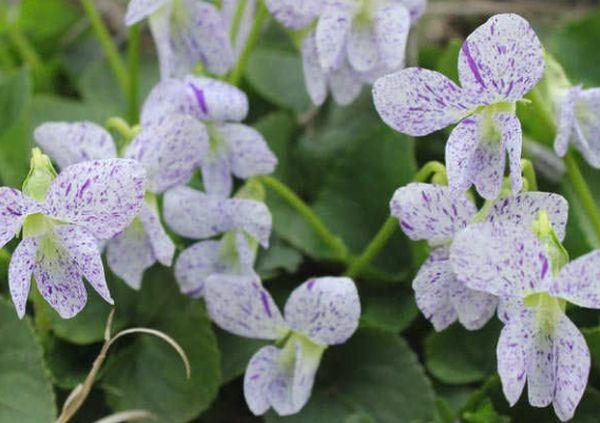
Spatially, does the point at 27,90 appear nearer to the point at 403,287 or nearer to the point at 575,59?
the point at 403,287

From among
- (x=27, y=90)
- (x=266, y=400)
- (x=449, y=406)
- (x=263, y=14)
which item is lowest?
(x=449, y=406)

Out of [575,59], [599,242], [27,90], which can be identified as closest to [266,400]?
[599,242]

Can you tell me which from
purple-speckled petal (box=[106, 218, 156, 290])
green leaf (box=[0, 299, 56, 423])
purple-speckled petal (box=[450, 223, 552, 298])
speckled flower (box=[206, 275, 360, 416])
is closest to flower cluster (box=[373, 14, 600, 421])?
purple-speckled petal (box=[450, 223, 552, 298])

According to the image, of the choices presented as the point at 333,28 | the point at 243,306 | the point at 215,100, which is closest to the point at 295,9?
the point at 333,28

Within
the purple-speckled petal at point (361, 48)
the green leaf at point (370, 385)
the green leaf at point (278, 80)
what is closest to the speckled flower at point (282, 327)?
the green leaf at point (370, 385)

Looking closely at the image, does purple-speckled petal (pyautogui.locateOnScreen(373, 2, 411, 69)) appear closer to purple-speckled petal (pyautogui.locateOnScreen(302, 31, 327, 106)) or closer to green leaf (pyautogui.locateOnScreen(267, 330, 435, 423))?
purple-speckled petal (pyautogui.locateOnScreen(302, 31, 327, 106))

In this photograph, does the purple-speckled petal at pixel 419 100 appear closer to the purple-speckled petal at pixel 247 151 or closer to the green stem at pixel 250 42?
the purple-speckled petal at pixel 247 151
